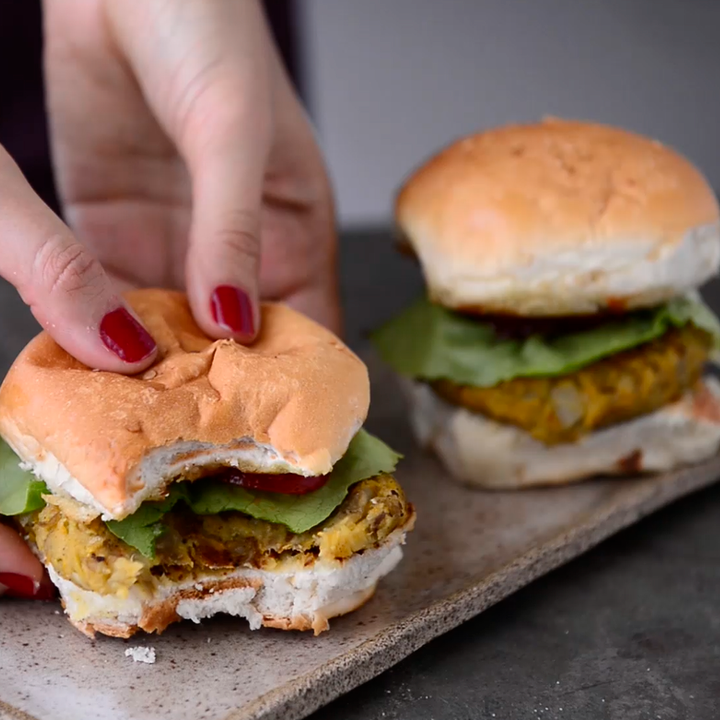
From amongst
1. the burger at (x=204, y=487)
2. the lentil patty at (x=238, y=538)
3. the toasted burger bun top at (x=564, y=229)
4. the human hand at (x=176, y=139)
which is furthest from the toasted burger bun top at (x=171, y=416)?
the toasted burger bun top at (x=564, y=229)

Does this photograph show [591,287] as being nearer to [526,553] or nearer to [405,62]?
[526,553]

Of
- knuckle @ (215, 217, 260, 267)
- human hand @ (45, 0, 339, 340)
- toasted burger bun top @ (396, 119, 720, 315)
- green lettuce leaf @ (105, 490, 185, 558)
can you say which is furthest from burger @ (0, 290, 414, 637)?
toasted burger bun top @ (396, 119, 720, 315)

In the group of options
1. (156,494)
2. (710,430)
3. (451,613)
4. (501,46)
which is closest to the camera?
(156,494)

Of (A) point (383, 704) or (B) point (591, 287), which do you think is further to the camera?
(B) point (591, 287)

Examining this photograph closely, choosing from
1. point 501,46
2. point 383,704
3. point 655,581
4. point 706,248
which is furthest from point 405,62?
point 383,704

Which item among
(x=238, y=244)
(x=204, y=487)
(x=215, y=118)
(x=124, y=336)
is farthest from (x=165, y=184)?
(x=204, y=487)

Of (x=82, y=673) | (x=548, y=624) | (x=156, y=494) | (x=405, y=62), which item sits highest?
(x=156, y=494)

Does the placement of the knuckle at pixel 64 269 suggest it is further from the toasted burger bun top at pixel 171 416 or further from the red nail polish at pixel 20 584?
the red nail polish at pixel 20 584
